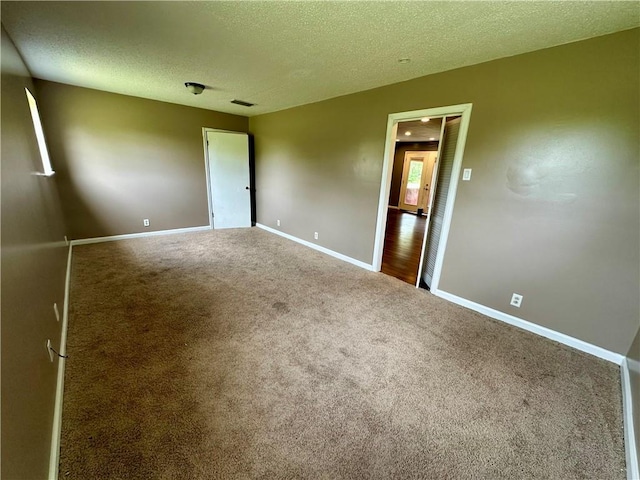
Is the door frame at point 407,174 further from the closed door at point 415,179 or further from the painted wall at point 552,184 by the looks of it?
the painted wall at point 552,184

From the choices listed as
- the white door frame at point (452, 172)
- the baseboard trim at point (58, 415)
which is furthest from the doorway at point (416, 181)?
the baseboard trim at point (58, 415)

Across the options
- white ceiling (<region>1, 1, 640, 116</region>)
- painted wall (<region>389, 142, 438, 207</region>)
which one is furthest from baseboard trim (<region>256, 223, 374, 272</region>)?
painted wall (<region>389, 142, 438, 207</region>)

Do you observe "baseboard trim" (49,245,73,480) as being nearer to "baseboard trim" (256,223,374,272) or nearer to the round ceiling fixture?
the round ceiling fixture

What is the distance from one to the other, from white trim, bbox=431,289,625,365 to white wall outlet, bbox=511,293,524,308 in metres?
0.13

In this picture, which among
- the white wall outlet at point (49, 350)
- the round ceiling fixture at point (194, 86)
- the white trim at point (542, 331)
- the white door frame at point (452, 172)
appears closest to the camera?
the white wall outlet at point (49, 350)

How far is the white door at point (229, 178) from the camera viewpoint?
4.99 metres

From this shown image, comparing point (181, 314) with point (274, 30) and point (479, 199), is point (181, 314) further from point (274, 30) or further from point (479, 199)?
point (479, 199)

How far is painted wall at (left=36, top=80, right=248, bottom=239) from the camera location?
3.62 meters

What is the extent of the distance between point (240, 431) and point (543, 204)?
278 cm

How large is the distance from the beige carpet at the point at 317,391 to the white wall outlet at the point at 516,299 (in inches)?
10.2

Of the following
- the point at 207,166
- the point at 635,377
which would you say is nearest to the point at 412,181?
the point at 207,166

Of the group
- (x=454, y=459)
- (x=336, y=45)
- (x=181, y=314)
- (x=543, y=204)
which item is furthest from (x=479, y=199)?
(x=181, y=314)

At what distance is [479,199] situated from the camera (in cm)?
249

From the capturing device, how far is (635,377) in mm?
1626
